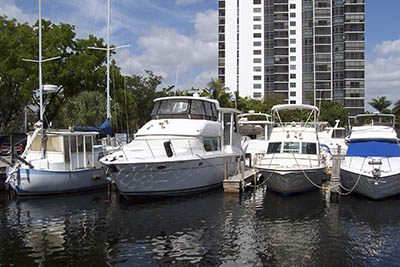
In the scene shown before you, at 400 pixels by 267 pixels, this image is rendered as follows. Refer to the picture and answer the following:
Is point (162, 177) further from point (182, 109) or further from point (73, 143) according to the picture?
point (73, 143)

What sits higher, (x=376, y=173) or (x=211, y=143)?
(x=211, y=143)

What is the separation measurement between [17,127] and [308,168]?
3712cm

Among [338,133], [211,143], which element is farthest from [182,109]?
[338,133]

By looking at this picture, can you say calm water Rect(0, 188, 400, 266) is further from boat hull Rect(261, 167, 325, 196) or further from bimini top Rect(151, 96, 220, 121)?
bimini top Rect(151, 96, 220, 121)

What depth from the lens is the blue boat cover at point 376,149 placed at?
53.8 feet

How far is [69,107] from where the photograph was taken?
32.1 meters

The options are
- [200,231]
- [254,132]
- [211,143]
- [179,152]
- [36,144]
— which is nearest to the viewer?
[200,231]

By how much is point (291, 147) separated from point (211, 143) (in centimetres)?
401

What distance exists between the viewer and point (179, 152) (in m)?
16.5

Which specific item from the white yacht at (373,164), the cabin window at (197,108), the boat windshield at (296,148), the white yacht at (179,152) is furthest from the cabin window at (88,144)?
the white yacht at (373,164)

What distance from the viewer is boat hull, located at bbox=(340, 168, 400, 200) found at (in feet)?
50.0

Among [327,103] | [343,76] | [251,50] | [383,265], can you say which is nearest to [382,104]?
[343,76]

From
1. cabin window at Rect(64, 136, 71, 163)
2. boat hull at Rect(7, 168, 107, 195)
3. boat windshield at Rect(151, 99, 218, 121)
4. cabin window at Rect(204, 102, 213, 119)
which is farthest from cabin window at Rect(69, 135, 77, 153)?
cabin window at Rect(204, 102, 213, 119)

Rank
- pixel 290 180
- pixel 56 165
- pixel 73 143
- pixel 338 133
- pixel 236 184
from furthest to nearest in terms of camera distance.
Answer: pixel 338 133 < pixel 73 143 < pixel 236 184 < pixel 56 165 < pixel 290 180
